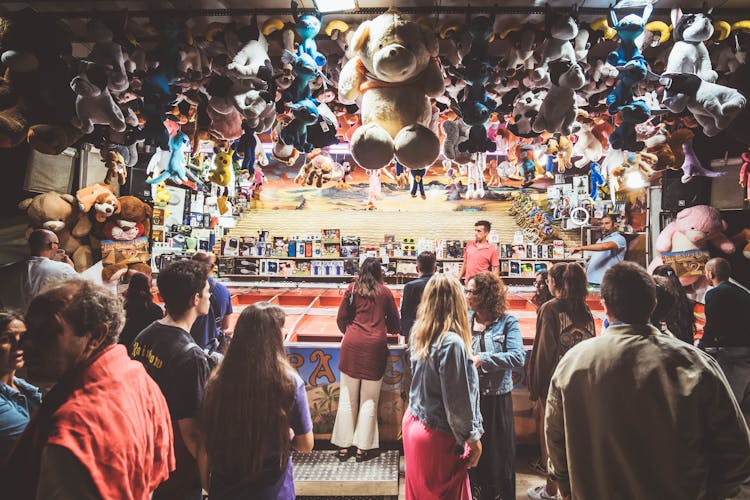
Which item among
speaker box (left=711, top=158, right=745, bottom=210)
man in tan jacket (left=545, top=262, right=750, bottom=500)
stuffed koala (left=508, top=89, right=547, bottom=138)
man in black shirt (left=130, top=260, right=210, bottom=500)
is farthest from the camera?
speaker box (left=711, top=158, right=745, bottom=210)

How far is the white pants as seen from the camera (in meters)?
3.00

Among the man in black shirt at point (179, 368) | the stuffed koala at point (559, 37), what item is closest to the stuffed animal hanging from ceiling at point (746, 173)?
the stuffed koala at point (559, 37)

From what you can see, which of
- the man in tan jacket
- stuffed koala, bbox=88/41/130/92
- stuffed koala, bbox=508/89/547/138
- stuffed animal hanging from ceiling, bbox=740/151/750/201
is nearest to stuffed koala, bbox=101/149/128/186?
stuffed koala, bbox=88/41/130/92

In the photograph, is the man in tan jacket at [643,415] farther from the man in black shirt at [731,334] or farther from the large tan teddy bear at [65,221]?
the large tan teddy bear at [65,221]

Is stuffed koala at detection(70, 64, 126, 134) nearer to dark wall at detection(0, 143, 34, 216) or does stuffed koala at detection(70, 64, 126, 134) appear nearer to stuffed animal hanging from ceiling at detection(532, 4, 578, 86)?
stuffed animal hanging from ceiling at detection(532, 4, 578, 86)

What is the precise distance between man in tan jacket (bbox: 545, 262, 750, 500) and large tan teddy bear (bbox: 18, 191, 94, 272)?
5.13m

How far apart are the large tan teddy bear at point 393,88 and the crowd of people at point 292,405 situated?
2.56ft

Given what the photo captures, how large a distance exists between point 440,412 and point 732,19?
9.09 ft

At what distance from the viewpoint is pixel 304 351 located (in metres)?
3.34


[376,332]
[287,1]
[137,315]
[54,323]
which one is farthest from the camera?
[376,332]

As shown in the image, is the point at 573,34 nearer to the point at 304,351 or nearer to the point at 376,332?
the point at 376,332

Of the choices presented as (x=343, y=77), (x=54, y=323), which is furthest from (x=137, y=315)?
(x=343, y=77)

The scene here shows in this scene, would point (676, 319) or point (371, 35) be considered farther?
point (676, 319)

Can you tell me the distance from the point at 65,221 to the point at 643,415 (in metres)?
5.51
